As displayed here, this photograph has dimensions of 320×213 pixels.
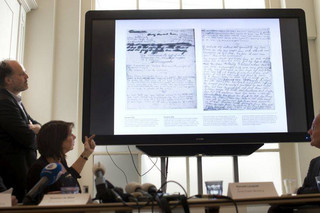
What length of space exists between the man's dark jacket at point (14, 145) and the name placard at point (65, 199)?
3.34 ft

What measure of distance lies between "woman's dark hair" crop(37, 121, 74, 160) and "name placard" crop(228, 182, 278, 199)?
109cm

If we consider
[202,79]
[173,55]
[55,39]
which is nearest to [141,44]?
[173,55]

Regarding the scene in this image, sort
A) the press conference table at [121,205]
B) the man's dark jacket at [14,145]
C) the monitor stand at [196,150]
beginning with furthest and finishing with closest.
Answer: the monitor stand at [196,150] → the man's dark jacket at [14,145] → the press conference table at [121,205]

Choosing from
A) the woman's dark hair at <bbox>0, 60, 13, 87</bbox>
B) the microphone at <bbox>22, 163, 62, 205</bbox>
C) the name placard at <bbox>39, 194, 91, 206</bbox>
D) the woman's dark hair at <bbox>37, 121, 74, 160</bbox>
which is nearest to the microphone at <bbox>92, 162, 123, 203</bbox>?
the name placard at <bbox>39, 194, 91, 206</bbox>

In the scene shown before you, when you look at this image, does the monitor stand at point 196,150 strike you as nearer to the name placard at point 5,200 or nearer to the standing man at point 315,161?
the standing man at point 315,161

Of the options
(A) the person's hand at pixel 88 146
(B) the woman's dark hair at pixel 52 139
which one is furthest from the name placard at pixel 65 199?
(A) the person's hand at pixel 88 146

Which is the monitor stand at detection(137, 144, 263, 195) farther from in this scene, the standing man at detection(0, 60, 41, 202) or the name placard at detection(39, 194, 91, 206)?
the name placard at detection(39, 194, 91, 206)

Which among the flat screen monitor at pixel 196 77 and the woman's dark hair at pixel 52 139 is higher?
the flat screen monitor at pixel 196 77

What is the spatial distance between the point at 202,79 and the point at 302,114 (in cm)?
70

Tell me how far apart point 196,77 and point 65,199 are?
5.20ft

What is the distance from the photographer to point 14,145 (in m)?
2.40

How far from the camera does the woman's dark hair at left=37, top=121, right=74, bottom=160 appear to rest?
221 centimetres

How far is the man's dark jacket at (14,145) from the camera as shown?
234 cm

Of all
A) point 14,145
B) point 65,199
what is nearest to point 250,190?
point 65,199
